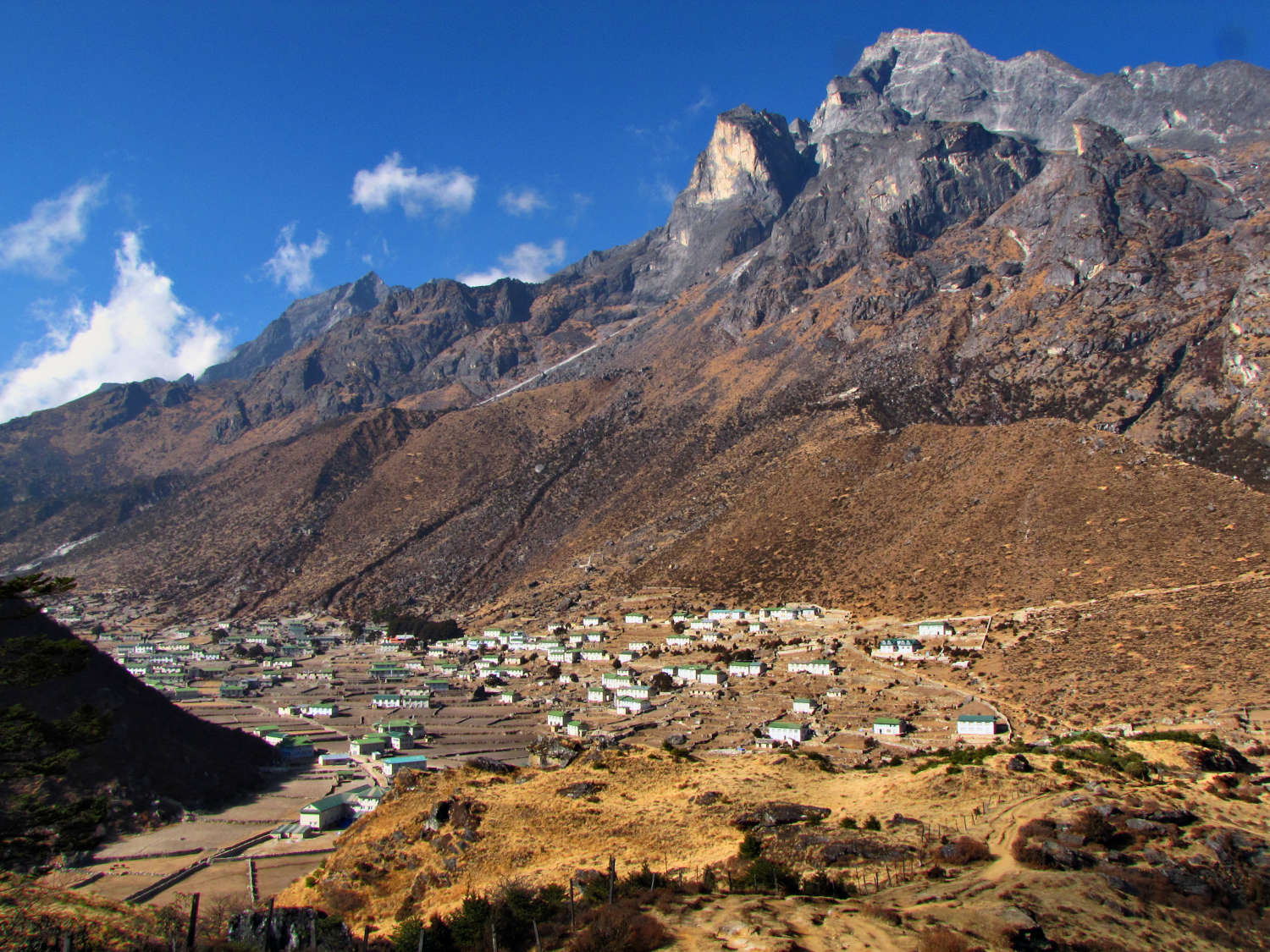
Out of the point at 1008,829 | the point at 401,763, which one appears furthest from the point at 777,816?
the point at 401,763

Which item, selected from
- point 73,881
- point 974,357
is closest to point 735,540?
point 974,357

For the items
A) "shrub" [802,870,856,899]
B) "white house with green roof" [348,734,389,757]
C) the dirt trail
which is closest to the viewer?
"shrub" [802,870,856,899]

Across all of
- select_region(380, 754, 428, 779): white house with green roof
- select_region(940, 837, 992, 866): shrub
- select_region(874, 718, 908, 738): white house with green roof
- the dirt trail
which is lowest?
select_region(874, 718, 908, 738): white house with green roof

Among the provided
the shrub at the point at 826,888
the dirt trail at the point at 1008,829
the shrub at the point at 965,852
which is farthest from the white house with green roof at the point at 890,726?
the shrub at the point at 826,888

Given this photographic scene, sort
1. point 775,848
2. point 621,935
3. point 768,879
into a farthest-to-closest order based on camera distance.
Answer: point 775,848
point 768,879
point 621,935

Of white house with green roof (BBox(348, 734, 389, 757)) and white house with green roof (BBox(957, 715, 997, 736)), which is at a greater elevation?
white house with green roof (BBox(348, 734, 389, 757))

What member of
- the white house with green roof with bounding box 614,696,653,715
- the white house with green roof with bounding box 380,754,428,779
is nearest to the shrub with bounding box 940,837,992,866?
the white house with green roof with bounding box 380,754,428,779

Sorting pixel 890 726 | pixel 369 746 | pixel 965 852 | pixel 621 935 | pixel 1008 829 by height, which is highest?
pixel 621 935

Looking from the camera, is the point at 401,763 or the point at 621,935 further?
the point at 401,763

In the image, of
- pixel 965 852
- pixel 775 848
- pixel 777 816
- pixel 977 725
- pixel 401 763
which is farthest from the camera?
pixel 401 763

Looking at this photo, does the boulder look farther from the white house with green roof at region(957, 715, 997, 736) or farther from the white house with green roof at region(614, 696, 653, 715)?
the white house with green roof at region(614, 696, 653, 715)

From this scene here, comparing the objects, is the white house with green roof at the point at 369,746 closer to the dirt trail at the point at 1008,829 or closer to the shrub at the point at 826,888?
the shrub at the point at 826,888

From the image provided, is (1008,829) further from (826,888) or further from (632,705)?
(632,705)
